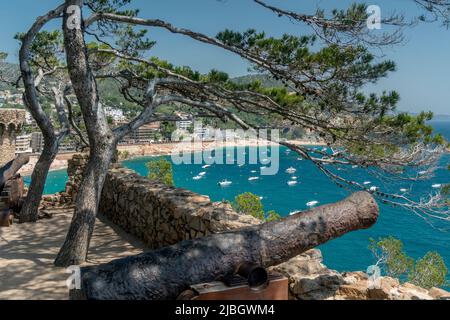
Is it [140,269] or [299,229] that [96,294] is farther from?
[299,229]

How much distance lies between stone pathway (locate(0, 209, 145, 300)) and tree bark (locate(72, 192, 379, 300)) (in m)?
2.06

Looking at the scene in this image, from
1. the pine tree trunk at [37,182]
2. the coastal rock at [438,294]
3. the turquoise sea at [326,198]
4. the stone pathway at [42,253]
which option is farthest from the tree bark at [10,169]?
the coastal rock at [438,294]

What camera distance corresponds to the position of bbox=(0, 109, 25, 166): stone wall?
20.3 meters

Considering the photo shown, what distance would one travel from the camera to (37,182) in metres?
6.95

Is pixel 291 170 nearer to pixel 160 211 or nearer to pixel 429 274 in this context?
pixel 429 274

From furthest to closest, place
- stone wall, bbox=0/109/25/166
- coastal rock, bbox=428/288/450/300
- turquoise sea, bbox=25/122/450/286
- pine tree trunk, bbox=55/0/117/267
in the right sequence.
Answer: turquoise sea, bbox=25/122/450/286, stone wall, bbox=0/109/25/166, pine tree trunk, bbox=55/0/117/267, coastal rock, bbox=428/288/450/300

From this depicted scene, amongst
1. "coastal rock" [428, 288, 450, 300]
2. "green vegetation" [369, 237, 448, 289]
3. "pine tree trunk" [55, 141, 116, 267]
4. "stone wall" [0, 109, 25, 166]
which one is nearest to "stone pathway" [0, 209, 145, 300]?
"pine tree trunk" [55, 141, 116, 267]

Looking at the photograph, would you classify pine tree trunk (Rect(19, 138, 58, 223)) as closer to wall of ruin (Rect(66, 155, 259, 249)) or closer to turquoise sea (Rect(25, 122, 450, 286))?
wall of ruin (Rect(66, 155, 259, 249))

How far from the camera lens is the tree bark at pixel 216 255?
2150mm

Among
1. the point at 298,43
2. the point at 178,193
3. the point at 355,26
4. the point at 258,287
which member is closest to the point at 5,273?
the point at 178,193

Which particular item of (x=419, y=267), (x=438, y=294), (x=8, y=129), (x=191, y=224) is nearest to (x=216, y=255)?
(x=438, y=294)

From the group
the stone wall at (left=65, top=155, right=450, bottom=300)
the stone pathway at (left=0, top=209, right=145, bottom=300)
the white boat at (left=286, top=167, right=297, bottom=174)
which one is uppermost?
the stone wall at (left=65, top=155, right=450, bottom=300)

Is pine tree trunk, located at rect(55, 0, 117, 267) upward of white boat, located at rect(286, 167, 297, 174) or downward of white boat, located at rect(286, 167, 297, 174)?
upward

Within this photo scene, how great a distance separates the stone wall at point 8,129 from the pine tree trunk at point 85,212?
1728cm
